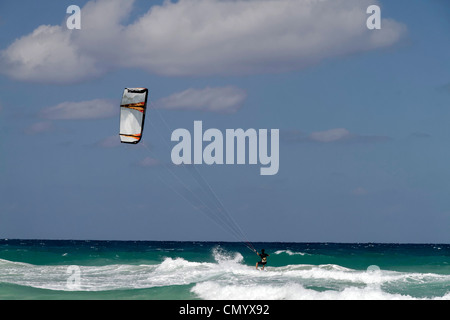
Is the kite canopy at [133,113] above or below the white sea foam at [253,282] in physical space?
above

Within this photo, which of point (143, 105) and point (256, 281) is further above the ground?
point (143, 105)

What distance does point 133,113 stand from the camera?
17672mm

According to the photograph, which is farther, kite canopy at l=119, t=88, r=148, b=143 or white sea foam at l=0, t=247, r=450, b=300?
white sea foam at l=0, t=247, r=450, b=300

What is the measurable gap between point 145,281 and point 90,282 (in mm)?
1955

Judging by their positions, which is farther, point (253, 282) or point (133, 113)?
point (253, 282)

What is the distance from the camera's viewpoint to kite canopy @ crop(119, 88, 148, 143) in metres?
17.6

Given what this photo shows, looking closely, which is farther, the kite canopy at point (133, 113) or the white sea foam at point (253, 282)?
the white sea foam at point (253, 282)

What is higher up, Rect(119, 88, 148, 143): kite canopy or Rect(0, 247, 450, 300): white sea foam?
Rect(119, 88, 148, 143): kite canopy

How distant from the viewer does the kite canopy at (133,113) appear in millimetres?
17641

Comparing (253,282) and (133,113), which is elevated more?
(133,113)
